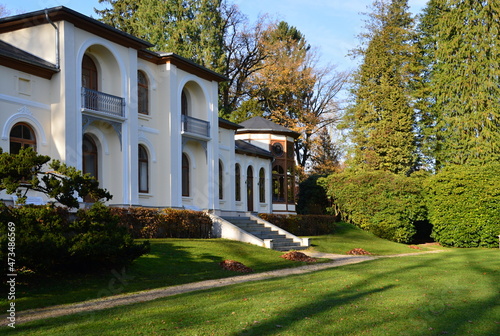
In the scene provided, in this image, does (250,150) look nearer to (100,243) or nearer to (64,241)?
(100,243)

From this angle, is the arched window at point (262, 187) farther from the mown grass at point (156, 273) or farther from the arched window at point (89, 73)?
the arched window at point (89, 73)

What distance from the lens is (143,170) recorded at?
24.1 meters

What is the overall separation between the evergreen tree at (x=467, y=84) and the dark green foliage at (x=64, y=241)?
1154 inches

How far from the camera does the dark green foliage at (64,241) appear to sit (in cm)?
1120

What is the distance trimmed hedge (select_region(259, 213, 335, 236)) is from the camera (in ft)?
95.9

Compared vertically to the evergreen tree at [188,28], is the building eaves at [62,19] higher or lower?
lower

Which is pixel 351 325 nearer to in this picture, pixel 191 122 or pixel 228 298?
pixel 228 298

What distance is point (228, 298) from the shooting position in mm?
10891

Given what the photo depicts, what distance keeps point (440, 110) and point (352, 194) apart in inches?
366

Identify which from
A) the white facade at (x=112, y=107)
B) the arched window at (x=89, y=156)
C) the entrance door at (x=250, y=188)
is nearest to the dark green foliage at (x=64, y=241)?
the white facade at (x=112, y=107)

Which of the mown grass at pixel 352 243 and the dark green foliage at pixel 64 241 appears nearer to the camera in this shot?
the dark green foliage at pixel 64 241

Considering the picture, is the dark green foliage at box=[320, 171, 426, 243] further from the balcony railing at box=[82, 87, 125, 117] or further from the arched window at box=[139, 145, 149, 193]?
the balcony railing at box=[82, 87, 125, 117]

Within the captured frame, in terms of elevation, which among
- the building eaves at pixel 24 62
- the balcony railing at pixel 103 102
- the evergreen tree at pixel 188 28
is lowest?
the balcony railing at pixel 103 102

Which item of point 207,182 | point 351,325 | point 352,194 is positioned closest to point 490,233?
point 352,194
